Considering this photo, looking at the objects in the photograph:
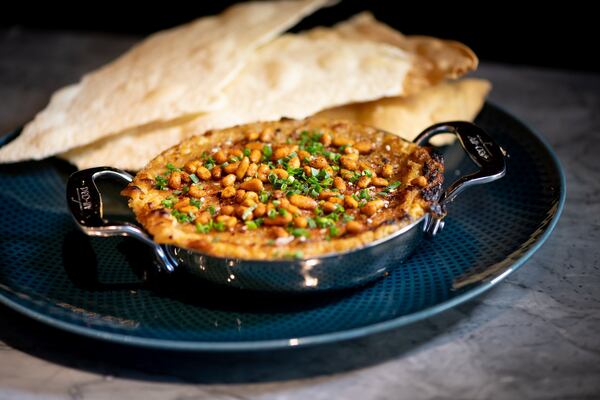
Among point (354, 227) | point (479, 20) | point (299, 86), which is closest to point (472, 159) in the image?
point (354, 227)

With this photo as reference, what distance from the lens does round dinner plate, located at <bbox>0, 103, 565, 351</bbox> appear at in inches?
88.3

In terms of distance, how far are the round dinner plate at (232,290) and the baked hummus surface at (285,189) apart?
25 cm

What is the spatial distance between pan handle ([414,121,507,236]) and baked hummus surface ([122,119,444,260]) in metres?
0.07

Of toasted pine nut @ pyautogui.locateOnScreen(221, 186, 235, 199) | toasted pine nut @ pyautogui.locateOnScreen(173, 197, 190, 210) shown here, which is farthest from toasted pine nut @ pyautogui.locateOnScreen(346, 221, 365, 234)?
toasted pine nut @ pyautogui.locateOnScreen(173, 197, 190, 210)

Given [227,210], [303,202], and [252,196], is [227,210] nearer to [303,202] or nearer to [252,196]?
[252,196]

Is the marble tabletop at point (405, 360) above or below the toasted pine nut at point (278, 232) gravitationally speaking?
below

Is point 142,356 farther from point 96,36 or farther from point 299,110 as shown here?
point 96,36

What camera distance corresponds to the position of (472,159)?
2.70 metres

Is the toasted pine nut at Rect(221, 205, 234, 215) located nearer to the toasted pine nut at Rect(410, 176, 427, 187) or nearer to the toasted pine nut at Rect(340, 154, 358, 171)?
the toasted pine nut at Rect(340, 154, 358, 171)

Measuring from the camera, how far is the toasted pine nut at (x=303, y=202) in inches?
95.7

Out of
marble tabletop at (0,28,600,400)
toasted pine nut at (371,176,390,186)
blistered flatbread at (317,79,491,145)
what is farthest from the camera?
blistered flatbread at (317,79,491,145)

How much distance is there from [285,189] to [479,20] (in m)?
2.80

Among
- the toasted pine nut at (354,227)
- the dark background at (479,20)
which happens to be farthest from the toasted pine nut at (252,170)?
the dark background at (479,20)

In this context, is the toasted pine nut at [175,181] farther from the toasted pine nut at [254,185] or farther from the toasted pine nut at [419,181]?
the toasted pine nut at [419,181]
